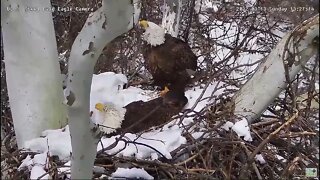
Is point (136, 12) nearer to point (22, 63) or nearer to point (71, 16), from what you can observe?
point (22, 63)

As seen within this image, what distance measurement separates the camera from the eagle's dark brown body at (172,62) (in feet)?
10.8

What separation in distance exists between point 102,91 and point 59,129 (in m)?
0.45

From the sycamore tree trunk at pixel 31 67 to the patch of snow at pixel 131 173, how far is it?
62 centimetres

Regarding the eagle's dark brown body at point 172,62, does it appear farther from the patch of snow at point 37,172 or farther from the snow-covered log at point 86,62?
the snow-covered log at point 86,62

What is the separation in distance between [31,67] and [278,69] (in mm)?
1300

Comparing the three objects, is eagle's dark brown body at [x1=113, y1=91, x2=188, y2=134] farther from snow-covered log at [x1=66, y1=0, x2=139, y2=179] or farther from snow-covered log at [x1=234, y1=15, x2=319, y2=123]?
snow-covered log at [x1=66, y1=0, x2=139, y2=179]

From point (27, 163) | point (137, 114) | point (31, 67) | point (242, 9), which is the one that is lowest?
point (27, 163)

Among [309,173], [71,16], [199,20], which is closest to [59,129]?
[309,173]

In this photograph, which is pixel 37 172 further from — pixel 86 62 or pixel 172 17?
pixel 172 17

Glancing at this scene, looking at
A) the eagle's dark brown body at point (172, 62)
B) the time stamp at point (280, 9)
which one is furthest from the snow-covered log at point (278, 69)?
the eagle's dark brown body at point (172, 62)

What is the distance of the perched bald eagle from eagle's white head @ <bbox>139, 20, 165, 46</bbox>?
0.43 metres

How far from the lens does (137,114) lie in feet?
9.77

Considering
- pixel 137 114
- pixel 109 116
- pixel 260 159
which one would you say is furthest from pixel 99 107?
pixel 260 159

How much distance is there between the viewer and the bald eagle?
329cm
